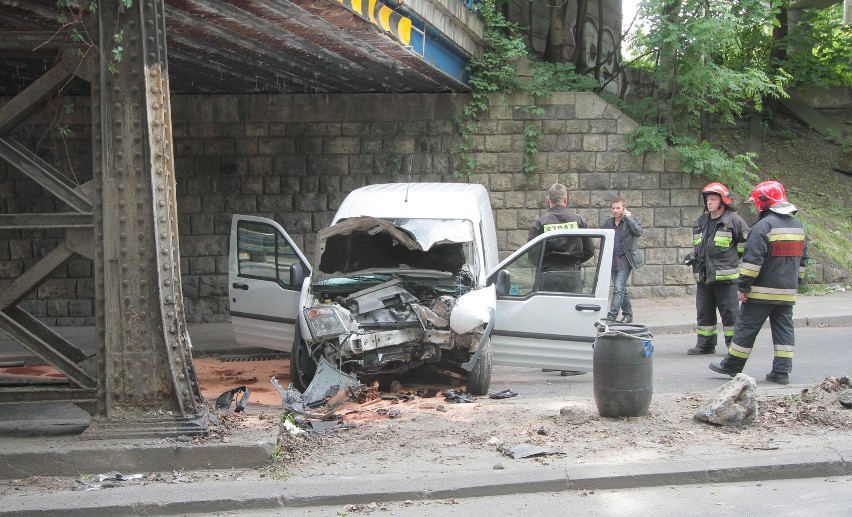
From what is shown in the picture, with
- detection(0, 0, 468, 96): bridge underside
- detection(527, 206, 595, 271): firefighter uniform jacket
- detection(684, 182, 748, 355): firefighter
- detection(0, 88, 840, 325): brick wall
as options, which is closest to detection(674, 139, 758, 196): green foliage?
detection(0, 88, 840, 325): brick wall

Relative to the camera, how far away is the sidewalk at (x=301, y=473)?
5.69m

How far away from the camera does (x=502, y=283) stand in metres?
9.23

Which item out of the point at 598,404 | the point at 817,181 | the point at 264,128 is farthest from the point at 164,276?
the point at 817,181

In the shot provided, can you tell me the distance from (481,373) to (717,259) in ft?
10.9

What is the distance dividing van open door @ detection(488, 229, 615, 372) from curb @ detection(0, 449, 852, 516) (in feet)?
9.74

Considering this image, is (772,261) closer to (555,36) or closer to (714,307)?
(714,307)

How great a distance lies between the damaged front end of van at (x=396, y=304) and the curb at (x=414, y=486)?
2455 mm

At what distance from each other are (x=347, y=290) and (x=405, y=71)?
192 inches

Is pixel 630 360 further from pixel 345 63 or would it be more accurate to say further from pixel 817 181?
pixel 817 181

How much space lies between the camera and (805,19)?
63.0 ft

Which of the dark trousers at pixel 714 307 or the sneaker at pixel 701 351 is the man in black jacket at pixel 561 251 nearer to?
the dark trousers at pixel 714 307

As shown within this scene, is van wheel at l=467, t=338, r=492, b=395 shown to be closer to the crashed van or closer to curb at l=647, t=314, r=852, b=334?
the crashed van

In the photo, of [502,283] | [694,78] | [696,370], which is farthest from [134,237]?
[694,78]

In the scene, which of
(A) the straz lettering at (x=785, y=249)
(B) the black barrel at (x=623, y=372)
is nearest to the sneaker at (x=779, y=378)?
(A) the straz lettering at (x=785, y=249)
